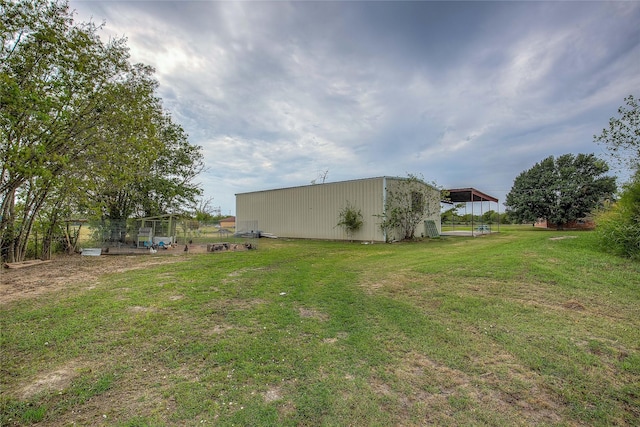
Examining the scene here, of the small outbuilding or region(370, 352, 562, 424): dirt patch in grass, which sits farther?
the small outbuilding

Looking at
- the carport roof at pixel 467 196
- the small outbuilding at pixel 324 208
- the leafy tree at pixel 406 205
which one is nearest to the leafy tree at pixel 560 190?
the carport roof at pixel 467 196

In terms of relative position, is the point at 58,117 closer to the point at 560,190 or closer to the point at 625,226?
the point at 625,226

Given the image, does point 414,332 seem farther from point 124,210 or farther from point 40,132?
point 124,210

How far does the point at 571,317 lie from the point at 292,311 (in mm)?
3813

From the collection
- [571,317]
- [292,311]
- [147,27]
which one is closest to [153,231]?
[147,27]

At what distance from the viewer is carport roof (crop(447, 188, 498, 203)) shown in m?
19.3

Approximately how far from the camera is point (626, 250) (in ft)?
22.3

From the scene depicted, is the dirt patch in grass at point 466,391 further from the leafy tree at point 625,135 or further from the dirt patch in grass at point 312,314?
the leafy tree at point 625,135

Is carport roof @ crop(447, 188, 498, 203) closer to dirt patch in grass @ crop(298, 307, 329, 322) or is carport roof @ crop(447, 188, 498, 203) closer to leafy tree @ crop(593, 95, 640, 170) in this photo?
leafy tree @ crop(593, 95, 640, 170)

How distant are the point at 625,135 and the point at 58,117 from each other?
16.4m

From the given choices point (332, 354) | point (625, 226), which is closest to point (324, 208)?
point (625, 226)

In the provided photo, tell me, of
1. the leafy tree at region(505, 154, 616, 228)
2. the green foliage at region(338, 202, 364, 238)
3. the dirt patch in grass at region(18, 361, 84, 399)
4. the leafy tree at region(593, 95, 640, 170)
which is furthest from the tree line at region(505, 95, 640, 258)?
the dirt patch in grass at region(18, 361, 84, 399)

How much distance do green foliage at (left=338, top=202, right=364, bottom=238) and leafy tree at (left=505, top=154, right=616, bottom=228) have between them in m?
20.6

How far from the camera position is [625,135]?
8.19m
